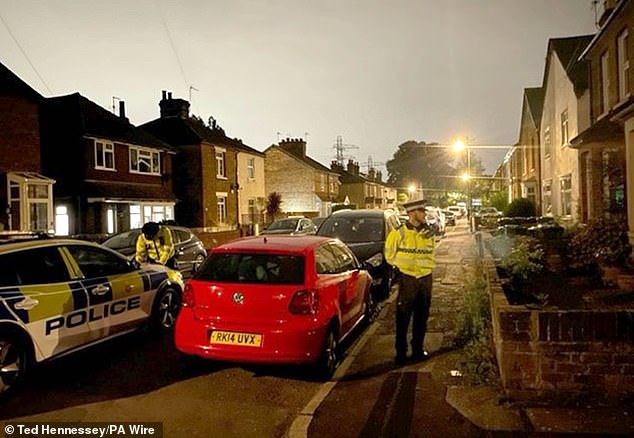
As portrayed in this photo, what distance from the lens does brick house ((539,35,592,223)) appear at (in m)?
18.7

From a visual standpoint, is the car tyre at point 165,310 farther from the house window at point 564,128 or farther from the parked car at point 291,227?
the house window at point 564,128

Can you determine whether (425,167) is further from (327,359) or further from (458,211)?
(327,359)

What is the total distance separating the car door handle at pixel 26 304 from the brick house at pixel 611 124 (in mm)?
9600

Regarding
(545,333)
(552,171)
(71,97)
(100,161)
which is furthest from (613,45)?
(71,97)

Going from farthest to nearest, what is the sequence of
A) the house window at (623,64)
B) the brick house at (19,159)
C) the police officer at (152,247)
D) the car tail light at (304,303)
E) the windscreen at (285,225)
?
the windscreen at (285,225)
the brick house at (19,159)
the house window at (623,64)
the police officer at (152,247)
the car tail light at (304,303)

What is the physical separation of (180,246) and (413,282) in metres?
9.08

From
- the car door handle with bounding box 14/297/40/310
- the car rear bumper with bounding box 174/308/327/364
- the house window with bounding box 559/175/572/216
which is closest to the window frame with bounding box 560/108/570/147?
the house window with bounding box 559/175/572/216

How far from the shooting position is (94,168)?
87.9 ft

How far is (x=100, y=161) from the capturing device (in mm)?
27281

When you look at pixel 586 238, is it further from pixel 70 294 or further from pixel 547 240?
pixel 70 294

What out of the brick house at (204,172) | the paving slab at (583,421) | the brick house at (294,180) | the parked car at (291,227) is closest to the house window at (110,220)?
the brick house at (204,172)

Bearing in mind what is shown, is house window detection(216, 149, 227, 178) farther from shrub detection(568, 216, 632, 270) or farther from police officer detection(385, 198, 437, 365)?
police officer detection(385, 198, 437, 365)

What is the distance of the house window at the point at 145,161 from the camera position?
97.0ft

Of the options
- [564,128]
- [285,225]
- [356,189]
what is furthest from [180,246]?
[356,189]
